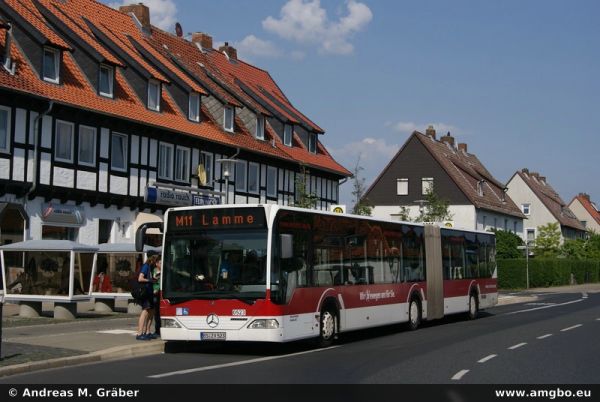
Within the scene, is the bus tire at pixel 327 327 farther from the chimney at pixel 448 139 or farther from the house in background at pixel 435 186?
the chimney at pixel 448 139

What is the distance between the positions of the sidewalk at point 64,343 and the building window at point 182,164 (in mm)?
12907

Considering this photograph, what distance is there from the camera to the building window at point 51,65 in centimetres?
3094

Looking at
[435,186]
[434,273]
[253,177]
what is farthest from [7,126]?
[435,186]

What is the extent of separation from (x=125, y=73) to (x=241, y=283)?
21.7 meters

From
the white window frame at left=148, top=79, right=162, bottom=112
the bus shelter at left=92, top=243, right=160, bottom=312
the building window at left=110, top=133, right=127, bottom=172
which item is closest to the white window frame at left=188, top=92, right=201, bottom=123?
the white window frame at left=148, top=79, right=162, bottom=112

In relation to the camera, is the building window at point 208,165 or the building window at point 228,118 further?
the building window at point 228,118

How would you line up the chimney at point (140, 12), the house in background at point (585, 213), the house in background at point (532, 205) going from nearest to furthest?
1. the chimney at point (140, 12)
2. the house in background at point (532, 205)
3. the house in background at point (585, 213)

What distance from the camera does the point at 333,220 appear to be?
18875 mm

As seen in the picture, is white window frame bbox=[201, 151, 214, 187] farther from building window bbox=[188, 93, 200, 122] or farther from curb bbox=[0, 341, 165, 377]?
curb bbox=[0, 341, 165, 377]

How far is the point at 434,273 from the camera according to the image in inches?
983

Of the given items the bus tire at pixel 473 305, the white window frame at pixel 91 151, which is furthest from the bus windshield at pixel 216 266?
the white window frame at pixel 91 151

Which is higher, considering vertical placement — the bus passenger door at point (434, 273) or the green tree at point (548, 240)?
the green tree at point (548, 240)

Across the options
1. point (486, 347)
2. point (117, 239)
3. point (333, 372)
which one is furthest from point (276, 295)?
point (117, 239)
